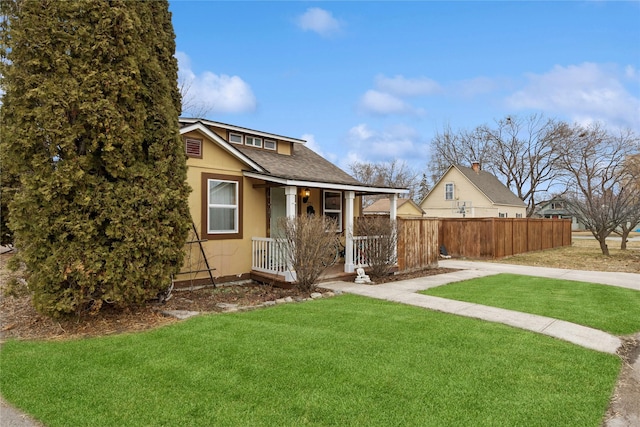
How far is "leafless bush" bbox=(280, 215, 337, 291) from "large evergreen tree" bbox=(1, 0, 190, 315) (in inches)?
102

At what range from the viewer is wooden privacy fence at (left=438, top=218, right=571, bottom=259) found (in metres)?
16.2

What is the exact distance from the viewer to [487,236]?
16219 millimetres

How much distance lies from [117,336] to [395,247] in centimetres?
701

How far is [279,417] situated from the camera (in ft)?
9.54

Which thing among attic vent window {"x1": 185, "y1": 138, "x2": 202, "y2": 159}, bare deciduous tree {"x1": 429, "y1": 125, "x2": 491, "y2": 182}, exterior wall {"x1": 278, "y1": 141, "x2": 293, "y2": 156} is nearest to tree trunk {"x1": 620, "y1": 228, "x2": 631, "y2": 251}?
exterior wall {"x1": 278, "y1": 141, "x2": 293, "y2": 156}

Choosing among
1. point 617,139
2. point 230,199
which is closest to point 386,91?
point 617,139

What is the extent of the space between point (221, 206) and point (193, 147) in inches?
58.5

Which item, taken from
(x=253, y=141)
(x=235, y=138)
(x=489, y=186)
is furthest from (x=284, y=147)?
(x=489, y=186)

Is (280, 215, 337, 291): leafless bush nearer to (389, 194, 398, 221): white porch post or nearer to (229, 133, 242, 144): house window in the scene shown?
(389, 194, 398, 221): white porch post

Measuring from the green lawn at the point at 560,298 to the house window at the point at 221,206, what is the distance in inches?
184

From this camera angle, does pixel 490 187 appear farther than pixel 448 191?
No

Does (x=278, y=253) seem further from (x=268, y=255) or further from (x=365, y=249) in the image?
(x=365, y=249)

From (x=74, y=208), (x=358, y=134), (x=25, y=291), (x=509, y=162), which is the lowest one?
(x=25, y=291)

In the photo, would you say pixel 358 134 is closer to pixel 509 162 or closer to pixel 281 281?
pixel 509 162
